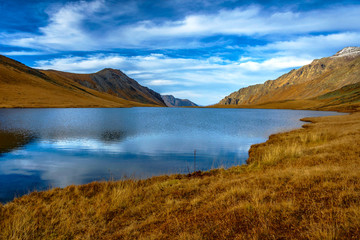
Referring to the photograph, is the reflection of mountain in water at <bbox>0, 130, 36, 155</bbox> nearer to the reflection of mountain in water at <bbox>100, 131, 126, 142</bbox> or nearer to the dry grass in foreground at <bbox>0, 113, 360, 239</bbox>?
the reflection of mountain in water at <bbox>100, 131, 126, 142</bbox>

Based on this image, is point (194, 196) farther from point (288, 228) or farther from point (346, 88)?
point (346, 88)

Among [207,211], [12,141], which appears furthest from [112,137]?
[207,211]

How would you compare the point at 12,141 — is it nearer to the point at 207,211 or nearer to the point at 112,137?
the point at 112,137

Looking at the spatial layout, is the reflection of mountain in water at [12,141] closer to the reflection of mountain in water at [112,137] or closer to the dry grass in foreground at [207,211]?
the reflection of mountain in water at [112,137]

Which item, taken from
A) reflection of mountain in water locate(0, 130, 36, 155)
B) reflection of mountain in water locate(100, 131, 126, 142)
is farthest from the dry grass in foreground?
reflection of mountain in water locate(100, 131, 126, 142)

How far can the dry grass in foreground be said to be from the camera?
5.33 metres

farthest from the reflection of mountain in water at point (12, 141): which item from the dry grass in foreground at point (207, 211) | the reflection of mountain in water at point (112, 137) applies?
the dry grass in foreground at point (207, 211)

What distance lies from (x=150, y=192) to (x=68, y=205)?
11.6 ft

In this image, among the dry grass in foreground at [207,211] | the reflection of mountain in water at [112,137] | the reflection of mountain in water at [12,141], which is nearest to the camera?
the dry grass in foreground at [207,211]

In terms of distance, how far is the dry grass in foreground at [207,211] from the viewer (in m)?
5.33

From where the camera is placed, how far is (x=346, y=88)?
591 feet

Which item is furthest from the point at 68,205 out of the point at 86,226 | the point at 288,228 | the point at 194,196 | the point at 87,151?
the point at 87,151

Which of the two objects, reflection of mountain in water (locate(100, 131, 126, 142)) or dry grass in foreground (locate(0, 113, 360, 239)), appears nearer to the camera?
dry grass in foreground (locate(0, 113, 360, 239))

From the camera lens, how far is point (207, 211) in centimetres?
697
